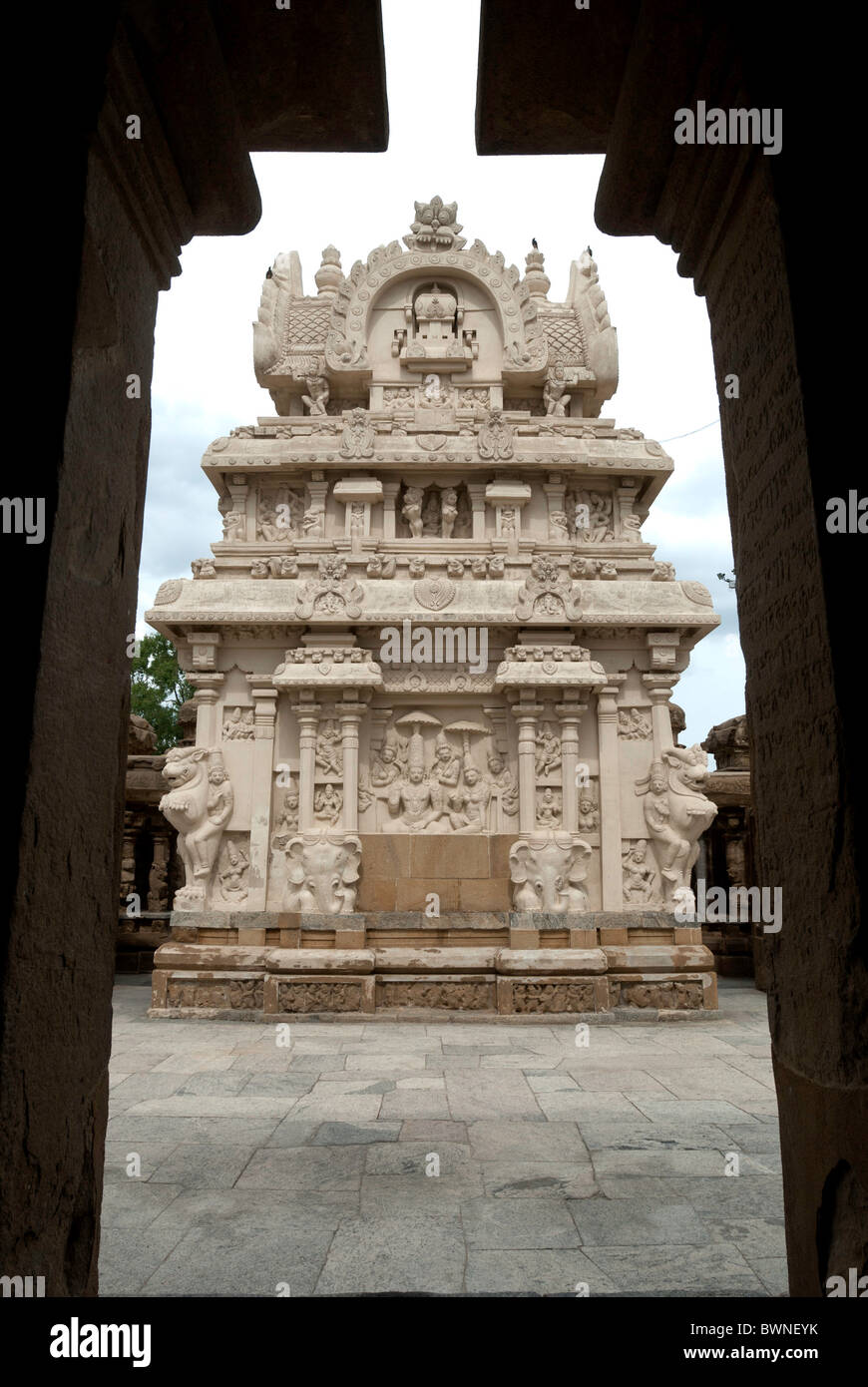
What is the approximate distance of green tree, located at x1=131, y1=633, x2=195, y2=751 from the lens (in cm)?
3472

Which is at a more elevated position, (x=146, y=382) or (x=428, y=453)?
(x=428, y=453)

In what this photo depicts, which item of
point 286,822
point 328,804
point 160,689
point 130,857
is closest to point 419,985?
point 328,804

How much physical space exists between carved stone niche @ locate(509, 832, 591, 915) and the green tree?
2593cm

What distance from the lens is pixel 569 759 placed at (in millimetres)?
11289

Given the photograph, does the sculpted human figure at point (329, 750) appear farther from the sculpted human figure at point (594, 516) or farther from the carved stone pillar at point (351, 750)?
the sculpted human figure at point (594, 516)

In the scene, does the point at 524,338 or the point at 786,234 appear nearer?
the point at 786,234

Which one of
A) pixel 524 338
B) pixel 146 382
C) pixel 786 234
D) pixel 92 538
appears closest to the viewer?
pixel 786 234

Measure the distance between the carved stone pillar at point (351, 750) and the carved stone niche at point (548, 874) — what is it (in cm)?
202

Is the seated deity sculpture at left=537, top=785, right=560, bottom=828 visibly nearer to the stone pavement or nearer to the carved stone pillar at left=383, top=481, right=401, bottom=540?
the stone pavement

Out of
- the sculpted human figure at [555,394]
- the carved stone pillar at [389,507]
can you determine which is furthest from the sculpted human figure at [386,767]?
the sculpted human figure at [555,394]
